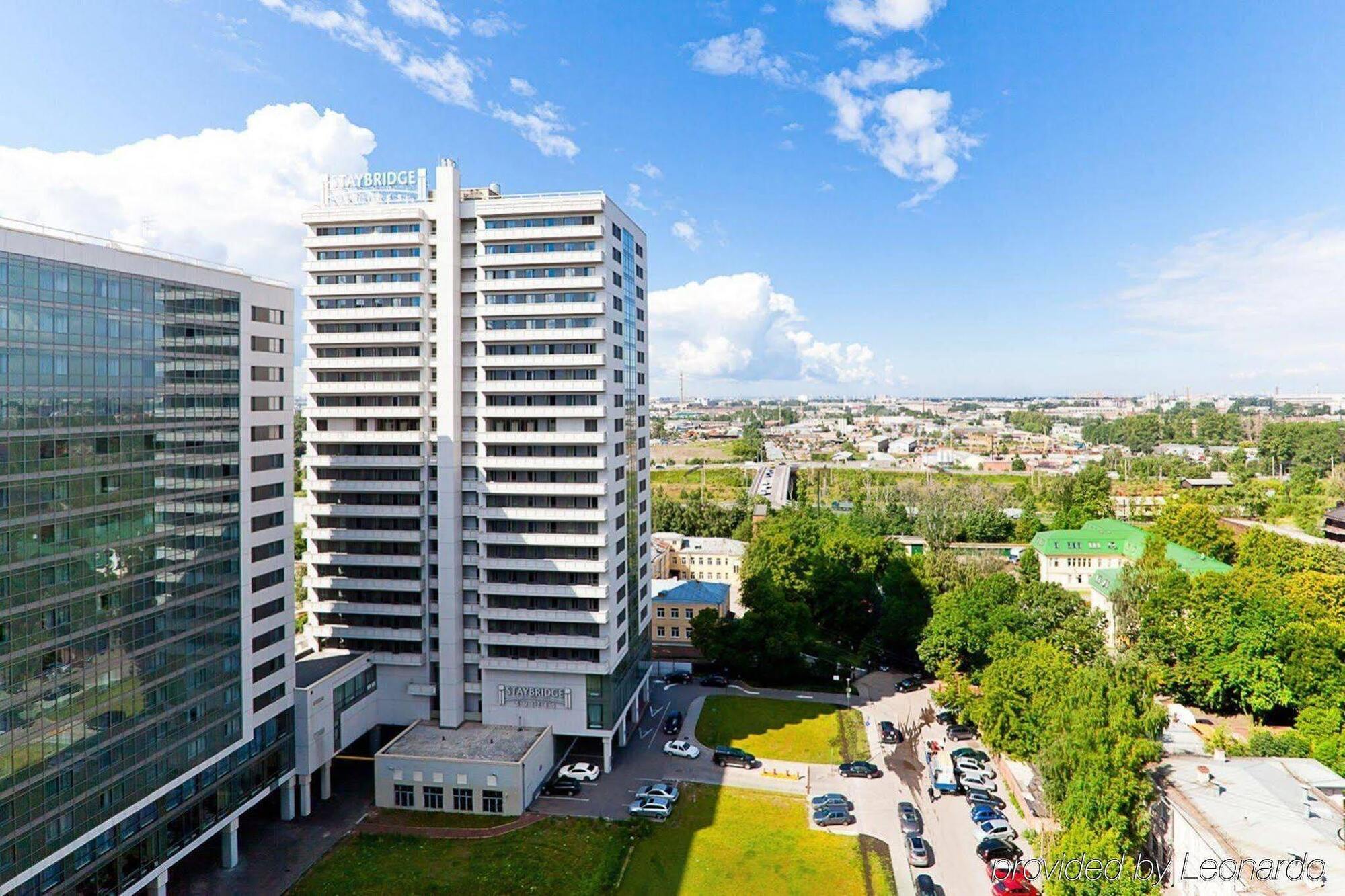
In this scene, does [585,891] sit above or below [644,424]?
below

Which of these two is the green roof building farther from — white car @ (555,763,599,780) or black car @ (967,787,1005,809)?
white car @ (555,763,599,780)

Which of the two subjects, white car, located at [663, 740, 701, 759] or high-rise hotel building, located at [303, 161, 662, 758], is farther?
white car, located at [663, 740, 701, 759]

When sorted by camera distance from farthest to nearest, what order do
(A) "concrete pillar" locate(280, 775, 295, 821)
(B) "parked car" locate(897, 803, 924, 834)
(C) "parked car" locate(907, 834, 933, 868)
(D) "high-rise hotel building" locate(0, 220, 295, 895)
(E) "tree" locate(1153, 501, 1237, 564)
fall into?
(E) "tree" locate(1153, 501, 1237, 564) < (A) "concrete pillar" locate(280, 775, 295, 821) < (B) "parked car" locate(897, 803, 924, 834) < (C) "parked car" locate(907, 834, 933, 868) < (D) "high-rise hotel building" locate(0, 220, 295, 895)

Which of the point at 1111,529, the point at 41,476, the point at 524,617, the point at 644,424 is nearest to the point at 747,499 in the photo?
the point at 1111,529

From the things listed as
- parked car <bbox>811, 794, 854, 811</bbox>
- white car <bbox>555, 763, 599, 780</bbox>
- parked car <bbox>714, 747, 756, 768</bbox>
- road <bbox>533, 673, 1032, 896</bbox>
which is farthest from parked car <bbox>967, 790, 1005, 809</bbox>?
white car <bbox>555, 763, 599, 780</bbox>

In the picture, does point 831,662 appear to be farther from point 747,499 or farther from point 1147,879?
point 747,499
